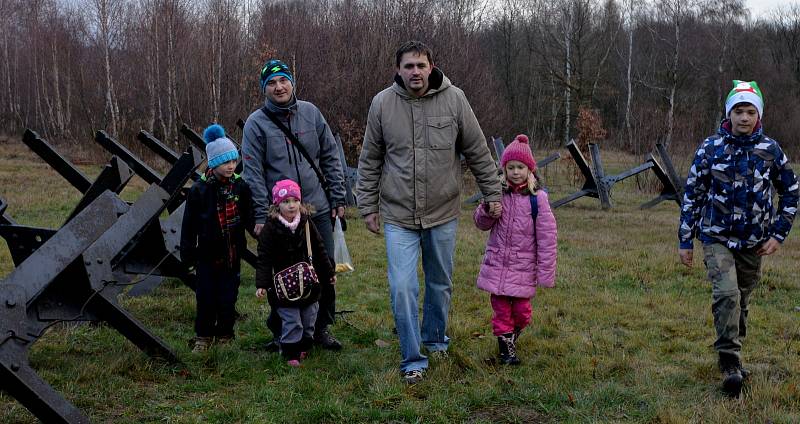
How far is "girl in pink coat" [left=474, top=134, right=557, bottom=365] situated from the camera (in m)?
4.54

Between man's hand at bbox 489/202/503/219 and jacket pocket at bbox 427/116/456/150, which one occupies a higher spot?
jacket pocket at bbox 427/116/456/150

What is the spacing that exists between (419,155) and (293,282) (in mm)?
1136

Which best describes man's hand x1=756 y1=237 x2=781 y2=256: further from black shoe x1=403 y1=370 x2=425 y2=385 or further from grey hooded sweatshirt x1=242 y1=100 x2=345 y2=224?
grey hooded sweatshirt x1=242 y1=100 x2=345 y2=224

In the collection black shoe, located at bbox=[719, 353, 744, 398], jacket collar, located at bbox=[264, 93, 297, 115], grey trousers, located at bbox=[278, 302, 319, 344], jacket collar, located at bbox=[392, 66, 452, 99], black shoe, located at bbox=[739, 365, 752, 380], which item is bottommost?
black shoe, located at bbox=[739, 365, 752, 380]

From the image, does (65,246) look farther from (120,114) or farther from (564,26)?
(564,26)

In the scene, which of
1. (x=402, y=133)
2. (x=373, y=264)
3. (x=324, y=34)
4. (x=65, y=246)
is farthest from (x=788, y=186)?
(x=324, y=34)

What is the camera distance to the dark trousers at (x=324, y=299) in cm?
500

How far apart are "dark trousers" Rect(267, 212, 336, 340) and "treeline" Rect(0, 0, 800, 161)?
14.1 m

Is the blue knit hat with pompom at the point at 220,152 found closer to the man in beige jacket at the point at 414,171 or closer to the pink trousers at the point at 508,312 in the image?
the man in beige jacket at the point at 414,171

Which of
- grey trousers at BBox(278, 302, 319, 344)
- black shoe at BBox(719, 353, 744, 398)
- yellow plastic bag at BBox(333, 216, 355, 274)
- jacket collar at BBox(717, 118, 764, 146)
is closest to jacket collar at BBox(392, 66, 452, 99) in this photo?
yellow plastic bag at BBox(333, 216, 355, 274)

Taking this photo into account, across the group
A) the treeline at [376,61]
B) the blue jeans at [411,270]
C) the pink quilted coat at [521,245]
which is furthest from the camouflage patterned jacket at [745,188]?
the treeline at [376,61]

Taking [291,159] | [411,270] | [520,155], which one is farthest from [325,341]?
[520,155]

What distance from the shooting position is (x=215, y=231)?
4.87 meters

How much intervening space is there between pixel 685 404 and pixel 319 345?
239 cm
